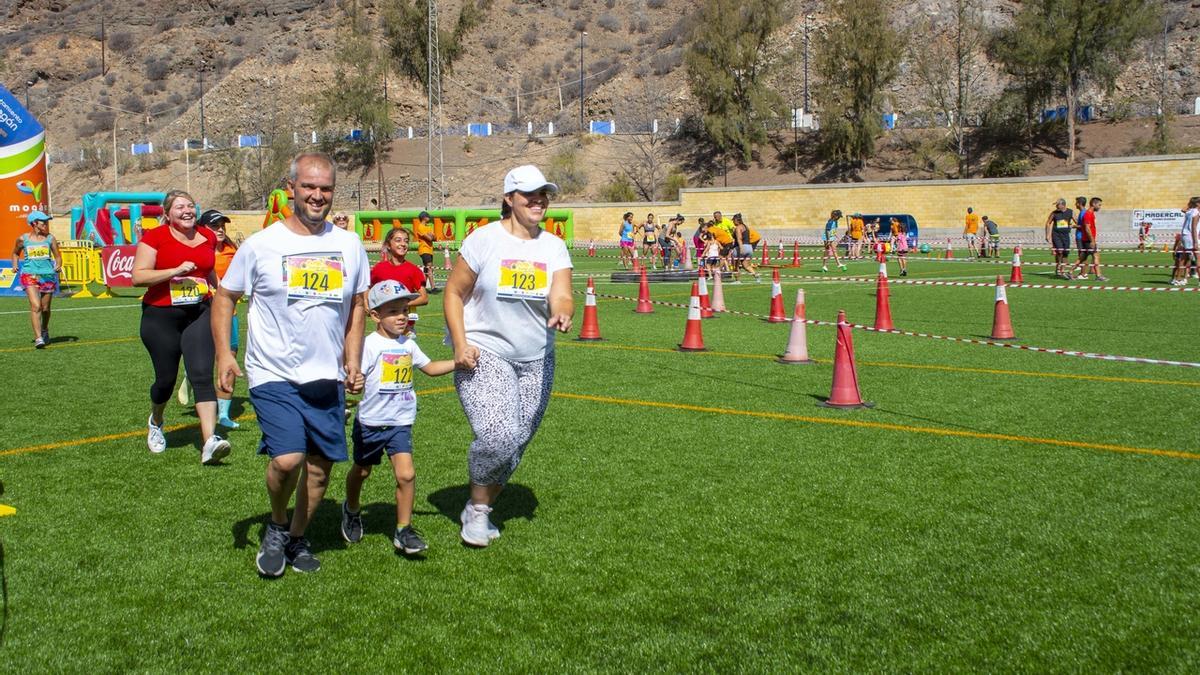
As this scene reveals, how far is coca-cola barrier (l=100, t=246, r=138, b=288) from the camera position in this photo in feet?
87.3

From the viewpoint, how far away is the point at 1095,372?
11961mm

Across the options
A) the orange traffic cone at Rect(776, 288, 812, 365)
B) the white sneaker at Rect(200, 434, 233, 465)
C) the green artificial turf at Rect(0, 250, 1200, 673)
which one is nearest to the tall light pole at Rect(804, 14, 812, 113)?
the orange traffic cone at Rect(776, 288, 812, 365)

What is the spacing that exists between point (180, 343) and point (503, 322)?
3.59 metres

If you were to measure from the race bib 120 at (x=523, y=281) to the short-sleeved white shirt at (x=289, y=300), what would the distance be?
822mm

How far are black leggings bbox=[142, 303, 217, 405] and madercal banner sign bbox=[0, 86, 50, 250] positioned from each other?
825 inches

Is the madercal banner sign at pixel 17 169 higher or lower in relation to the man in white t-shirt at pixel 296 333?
higher

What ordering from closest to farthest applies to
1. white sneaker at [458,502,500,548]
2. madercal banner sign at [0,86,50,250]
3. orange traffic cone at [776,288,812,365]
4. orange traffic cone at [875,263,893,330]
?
white sneaker at [458,502,500,548], orange traffic cone at [776,288,812,365], orange traffic cone at [875,263,893,330], madercal banner sign at [0,86,50,250]

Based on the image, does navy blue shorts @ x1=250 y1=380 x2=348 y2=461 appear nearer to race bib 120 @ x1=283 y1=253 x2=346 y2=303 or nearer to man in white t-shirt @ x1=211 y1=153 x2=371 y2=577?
man in white t-shirt @ x1=211 y1=153 x2=371 y2=577

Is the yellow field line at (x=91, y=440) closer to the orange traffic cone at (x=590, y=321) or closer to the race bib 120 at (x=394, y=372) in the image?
the race bib 120 at (x=394, y=372)

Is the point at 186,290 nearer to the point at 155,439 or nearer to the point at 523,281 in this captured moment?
the point at 155,439

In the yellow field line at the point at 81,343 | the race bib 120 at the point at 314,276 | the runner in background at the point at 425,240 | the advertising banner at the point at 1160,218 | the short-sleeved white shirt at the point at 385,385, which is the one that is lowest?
the yellow field line at the point at 81,343

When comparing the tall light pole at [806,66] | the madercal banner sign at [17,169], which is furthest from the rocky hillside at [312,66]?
the madercal banner sign at [17,169]

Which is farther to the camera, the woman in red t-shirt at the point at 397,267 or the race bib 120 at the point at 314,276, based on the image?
the woman in red t-shirt at the point at 397,267

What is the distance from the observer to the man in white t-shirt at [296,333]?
5332mm
